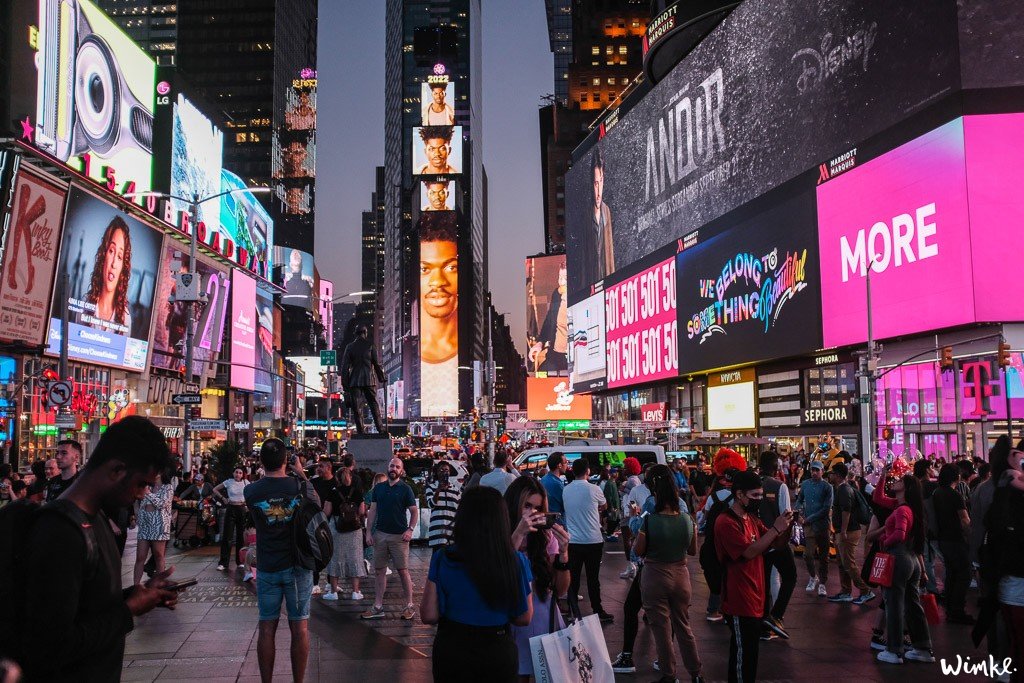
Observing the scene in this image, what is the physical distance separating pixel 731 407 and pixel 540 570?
57136 millimetres

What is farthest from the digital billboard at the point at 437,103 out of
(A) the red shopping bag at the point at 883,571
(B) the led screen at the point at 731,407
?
(A) the red shopping bag at the point at 883,571

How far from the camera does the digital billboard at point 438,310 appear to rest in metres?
156

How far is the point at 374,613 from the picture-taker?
11.7 m

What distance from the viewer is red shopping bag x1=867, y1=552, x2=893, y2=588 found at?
9.13m

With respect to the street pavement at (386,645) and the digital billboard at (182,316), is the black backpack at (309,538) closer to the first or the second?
the street pavement at (386,645)

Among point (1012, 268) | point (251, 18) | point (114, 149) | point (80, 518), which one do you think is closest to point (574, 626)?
point (80, 518)

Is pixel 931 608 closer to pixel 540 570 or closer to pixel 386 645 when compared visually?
pixel 540 570

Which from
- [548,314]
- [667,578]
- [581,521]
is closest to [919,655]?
[667,578]

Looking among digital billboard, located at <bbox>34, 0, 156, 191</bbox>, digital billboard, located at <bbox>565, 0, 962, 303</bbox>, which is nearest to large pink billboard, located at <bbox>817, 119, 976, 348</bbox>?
digital billboard, located at <bbox>565, 0, 962, 303</bbox>

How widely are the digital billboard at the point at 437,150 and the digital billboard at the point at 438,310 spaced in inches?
392

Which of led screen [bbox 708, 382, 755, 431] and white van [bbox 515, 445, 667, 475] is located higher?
led screen [bbox 708, 382, 755, 431]

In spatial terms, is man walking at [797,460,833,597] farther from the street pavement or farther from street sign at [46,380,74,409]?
street sign at [46,380,74,409]

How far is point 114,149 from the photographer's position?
2231 inches

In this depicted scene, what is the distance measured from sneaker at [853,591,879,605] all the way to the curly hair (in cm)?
4623
